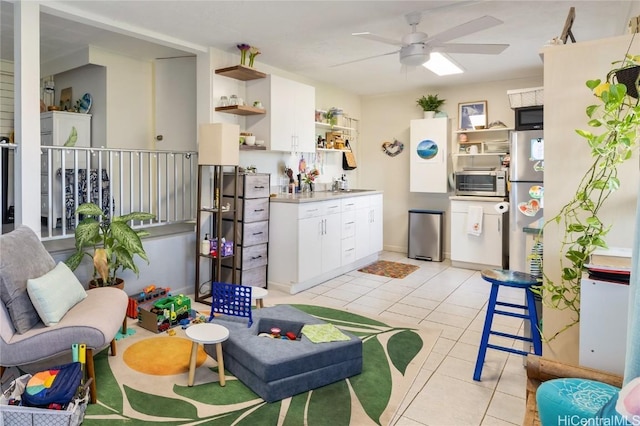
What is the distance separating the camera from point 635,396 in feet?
3.08

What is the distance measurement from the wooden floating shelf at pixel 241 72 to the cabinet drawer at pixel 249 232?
1.57 meters

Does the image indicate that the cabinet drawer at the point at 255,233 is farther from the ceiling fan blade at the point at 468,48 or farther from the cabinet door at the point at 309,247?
the ceiling fan blade at the point at 468,48

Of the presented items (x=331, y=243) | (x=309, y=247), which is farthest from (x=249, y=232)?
(x=331, y=243)

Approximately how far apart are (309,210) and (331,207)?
456 mm

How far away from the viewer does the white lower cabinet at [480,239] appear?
5.36m

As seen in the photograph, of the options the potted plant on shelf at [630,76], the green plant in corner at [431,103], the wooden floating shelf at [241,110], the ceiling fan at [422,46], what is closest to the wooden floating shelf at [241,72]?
the wooden floating shelf at [241,110]

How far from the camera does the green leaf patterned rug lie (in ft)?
6.97

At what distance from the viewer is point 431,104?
238 inches

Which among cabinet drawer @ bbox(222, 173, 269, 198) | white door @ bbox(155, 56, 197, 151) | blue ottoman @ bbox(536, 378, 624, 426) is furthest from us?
white door @ bbox(155, 56, 197, 151)

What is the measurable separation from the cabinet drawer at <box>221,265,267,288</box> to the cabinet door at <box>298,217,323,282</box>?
1.30ft

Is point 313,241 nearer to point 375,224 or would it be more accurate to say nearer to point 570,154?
point 375,224

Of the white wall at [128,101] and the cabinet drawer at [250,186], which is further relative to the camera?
the white wall at [128,101]

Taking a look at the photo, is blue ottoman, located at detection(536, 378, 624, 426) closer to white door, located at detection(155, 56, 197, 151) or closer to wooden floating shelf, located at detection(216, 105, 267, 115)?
wooden floating shelf, located at detection(216, 105, 267, 115)

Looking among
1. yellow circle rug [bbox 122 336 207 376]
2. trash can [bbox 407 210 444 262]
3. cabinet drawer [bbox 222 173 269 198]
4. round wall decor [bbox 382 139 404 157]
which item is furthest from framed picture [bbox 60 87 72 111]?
trash can [bbox 407 210 444 262]
